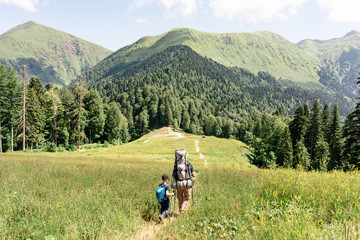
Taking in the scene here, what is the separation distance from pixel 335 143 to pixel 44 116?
67.4 meters

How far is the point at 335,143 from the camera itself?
39.9m

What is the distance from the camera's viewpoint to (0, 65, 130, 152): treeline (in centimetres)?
3847

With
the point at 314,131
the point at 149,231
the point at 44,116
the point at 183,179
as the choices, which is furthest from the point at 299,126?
the point at 44,116

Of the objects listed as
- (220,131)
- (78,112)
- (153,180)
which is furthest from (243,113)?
(153,180)

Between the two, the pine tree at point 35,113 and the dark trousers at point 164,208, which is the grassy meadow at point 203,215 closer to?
the dark trousers at point 164,208

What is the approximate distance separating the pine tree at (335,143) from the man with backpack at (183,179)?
43.0 metres

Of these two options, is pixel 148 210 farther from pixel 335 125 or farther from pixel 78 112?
pixel 335 125

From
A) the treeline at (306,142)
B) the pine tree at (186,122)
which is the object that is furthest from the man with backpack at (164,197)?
the pine tree at (186,122)

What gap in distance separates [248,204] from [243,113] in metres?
194

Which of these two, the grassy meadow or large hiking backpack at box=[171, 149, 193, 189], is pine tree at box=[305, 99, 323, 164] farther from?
large hiking backpack at box=[171, 149, 193, 189]

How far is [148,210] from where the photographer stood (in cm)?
636

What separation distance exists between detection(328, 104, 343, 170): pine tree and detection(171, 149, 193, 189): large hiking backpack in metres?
43.2

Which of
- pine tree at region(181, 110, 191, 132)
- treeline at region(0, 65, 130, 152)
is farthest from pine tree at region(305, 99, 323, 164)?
pine tree at region(181, 110, 191, 132)

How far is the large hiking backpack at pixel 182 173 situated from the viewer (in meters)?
6.51
